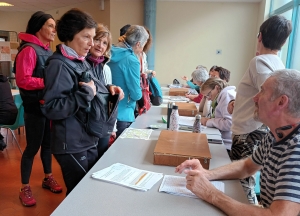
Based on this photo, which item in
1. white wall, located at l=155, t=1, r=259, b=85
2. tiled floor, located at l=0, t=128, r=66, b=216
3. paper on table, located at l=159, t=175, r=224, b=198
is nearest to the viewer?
paper on table, located at l=159, t=175, r=224, b=198

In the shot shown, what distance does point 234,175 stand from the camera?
1237 millimetres

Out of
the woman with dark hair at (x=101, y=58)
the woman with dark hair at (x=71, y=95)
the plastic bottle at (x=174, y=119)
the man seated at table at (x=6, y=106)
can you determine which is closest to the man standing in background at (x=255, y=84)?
the plastic bottle at (x=174, y=119)

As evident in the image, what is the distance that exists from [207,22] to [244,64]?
1371 mm

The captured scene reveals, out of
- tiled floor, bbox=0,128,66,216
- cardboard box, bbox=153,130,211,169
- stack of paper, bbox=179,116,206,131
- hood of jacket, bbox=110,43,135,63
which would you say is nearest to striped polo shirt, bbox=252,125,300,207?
cardboard box, bbox=153,130,211,169

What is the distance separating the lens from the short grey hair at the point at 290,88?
941mm

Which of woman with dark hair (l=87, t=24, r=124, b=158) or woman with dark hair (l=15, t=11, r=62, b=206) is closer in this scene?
woman with dark hair (l=87, t=24, r=124, b=158)

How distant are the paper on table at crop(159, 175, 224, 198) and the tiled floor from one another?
139cm

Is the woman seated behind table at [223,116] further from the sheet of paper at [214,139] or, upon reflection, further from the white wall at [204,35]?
the white wall at [204,35]

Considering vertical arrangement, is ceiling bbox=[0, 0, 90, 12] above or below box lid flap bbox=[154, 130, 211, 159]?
above

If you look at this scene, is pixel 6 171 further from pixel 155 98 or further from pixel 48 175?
pixel 155 98

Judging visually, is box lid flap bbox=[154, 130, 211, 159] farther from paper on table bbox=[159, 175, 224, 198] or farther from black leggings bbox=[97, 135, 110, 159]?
black leggings bbox=[97, 135, 110, 159]

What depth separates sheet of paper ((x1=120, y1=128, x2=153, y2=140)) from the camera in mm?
1759

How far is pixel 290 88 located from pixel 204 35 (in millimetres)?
5683

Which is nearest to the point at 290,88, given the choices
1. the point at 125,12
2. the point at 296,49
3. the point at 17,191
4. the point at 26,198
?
the point at 26,198
